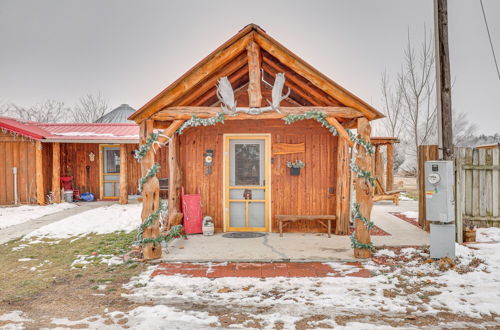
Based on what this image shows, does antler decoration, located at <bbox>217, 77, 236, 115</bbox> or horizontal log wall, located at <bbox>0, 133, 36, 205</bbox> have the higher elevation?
antler decoration, located at <bbox>217, 77, 236, 115</bbox>

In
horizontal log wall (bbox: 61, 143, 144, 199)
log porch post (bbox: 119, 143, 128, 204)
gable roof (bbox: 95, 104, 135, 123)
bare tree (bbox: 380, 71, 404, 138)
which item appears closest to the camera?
log porch post (bbox: 119, 143, 128, 204)

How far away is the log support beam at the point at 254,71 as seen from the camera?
5816mm

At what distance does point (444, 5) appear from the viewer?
19.6 ft

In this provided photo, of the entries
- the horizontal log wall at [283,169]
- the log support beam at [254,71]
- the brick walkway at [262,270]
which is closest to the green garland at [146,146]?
the log support beam at [254,71]

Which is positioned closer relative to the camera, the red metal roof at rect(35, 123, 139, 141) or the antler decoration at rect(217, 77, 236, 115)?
the antler decoration at rect(217, 77, 236, 115)

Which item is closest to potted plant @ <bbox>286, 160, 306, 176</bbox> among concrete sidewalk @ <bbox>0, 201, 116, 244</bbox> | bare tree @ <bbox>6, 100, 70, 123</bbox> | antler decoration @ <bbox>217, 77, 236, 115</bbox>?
antler decoration @ <bbox>217, 77, 236, 115</bbox>

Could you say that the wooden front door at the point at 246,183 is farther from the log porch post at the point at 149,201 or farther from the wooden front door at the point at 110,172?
the wooden front door at the point at 110,172

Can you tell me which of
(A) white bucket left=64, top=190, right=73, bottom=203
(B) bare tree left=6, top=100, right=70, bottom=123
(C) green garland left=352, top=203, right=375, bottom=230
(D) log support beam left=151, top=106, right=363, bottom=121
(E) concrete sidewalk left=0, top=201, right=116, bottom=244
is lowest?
(E) concrete sidewalk left=0, top=201, right=116, bottom=244

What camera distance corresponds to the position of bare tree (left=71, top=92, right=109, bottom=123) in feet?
129

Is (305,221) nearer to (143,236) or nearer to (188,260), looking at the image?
(188,260)

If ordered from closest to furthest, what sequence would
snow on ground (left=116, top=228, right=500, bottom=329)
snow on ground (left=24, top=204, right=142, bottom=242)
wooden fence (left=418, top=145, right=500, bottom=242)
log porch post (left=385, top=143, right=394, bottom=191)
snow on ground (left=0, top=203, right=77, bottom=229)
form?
snow on ground (left=116, top=228, right=500, bottom=329) → wooden fence (left=418, top=145, right=500, bottom=242) → snow on ground (left=24, top=204, right=142, bottom=242) → snow on ground (left=0, top=203, right=77, bottom=229) → log porch post (left=385, top=143, right=394, bottom=191)

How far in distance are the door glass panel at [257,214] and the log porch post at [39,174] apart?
8937 mm

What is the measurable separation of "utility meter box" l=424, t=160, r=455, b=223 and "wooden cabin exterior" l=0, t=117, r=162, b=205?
412 inches

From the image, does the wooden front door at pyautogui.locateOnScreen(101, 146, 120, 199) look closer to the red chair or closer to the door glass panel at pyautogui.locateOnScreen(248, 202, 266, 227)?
the red chair
